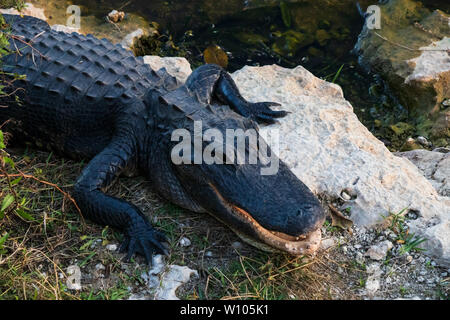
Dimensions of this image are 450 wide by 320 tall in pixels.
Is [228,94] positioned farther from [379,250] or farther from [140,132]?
[379,250]

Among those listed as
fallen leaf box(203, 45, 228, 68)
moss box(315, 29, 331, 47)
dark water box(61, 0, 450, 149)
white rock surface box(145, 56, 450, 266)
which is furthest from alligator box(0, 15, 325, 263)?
moss box(315, 29, 331, 47)

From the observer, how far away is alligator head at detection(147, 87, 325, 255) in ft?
9.98

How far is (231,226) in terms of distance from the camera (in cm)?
332

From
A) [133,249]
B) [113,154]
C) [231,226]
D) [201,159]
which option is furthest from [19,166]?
[231,226]

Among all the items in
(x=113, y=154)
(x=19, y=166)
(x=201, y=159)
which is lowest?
(x=19, y=166)

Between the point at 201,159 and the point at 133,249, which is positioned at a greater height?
the point at 201,159

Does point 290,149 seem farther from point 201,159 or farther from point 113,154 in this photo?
point 113,154

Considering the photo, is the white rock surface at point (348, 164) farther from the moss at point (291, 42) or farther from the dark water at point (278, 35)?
the moss at point (291, 42)

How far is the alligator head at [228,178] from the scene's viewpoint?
304 centimetres

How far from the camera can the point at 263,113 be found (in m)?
4.51
